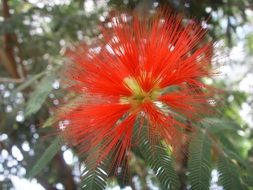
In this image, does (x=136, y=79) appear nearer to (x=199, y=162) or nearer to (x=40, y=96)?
(x=199, y=162)

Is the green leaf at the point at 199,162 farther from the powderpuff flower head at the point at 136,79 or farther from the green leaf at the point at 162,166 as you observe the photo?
the powderpuff flower head at the point at 136,79

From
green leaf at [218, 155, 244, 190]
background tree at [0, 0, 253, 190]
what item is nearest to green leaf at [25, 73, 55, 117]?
background tree at [0, 0, 253, 190]

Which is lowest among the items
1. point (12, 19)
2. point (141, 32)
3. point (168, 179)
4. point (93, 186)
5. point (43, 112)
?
point (93, 186)

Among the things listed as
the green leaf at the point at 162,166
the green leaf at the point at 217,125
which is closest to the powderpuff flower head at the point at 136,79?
the green leaf at the point at 162,166

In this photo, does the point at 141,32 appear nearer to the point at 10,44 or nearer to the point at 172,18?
the point at 172,18

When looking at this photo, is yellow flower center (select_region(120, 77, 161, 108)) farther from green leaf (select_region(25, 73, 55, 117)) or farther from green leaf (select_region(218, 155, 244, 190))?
green leaf (select_region(25, 73, 55, 117))

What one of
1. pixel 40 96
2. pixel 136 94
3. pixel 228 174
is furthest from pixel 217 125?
pixel 40 96

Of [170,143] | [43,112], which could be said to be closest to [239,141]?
[43,112]
